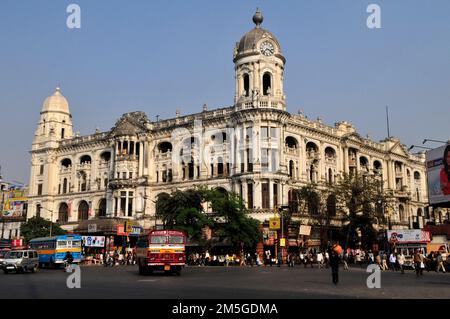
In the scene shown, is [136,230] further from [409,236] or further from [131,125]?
[409,236]

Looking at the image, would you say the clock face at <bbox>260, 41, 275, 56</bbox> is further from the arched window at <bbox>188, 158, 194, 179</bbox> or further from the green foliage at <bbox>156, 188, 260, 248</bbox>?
the green foliage at <bbox>156, 188, 260, 248</bbox>

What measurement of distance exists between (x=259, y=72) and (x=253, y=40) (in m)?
4.49

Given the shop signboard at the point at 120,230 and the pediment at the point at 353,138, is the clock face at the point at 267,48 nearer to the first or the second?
the pediment at the point at 353,138

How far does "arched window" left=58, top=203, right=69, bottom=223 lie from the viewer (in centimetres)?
8218

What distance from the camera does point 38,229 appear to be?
76.3 metres

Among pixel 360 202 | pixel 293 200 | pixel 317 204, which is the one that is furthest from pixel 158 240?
pixel 317 204

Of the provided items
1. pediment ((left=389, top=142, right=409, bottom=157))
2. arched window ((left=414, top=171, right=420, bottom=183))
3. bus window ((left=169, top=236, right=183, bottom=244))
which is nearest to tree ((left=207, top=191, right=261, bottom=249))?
bus window ((left=169, top=236, right=183, bottom=244))

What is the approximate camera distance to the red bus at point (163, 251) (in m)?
31.4

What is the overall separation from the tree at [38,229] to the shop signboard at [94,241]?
1217 centimetres

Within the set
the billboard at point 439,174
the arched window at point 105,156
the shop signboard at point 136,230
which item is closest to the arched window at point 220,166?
the shop signboard at point 136,230

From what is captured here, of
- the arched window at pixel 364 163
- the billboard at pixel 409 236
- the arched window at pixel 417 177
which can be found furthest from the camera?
the arched window at pixel 417 177

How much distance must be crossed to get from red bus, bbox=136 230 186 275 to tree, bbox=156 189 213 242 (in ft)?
74.3
